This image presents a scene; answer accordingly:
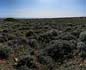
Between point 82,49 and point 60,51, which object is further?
point 60,51

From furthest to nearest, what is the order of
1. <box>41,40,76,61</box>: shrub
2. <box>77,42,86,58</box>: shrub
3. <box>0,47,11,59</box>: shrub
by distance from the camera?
<box>41,40,76,61</box>: shrub < <box>0,47,11,59</box>: shrub < <box>77,42,86,58</box>: shrub

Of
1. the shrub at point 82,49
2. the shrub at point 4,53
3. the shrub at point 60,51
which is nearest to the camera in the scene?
the shrub at point 82,49

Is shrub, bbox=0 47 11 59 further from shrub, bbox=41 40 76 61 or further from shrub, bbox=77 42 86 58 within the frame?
shrub, bbox=77 42 86 58

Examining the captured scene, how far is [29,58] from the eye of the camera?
12.1 m

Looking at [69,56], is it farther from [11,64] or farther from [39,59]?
[11,64]

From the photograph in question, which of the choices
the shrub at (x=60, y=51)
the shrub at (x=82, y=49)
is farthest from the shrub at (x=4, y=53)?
the shrub at (x=82, y=49)

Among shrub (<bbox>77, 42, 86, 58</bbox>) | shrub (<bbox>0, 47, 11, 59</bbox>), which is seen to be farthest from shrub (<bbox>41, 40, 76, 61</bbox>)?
shrub (<bbox>0, 47, 11, 59</bbox>)

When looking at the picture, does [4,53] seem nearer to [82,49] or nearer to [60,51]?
[60,51]

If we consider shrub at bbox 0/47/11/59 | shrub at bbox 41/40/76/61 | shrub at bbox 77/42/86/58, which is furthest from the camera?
shrub at bbox 41/40/76/61

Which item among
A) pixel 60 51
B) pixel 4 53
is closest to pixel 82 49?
pixel 60 51

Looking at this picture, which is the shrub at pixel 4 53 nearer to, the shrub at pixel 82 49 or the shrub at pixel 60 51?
the shrub at pixel 60 51

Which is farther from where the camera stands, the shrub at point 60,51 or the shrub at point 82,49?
the shrub at point 60,51

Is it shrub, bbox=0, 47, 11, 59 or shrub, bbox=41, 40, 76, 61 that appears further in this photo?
shrub, bbox=41, 40, 76, 61

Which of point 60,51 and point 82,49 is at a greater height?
point 82,49
